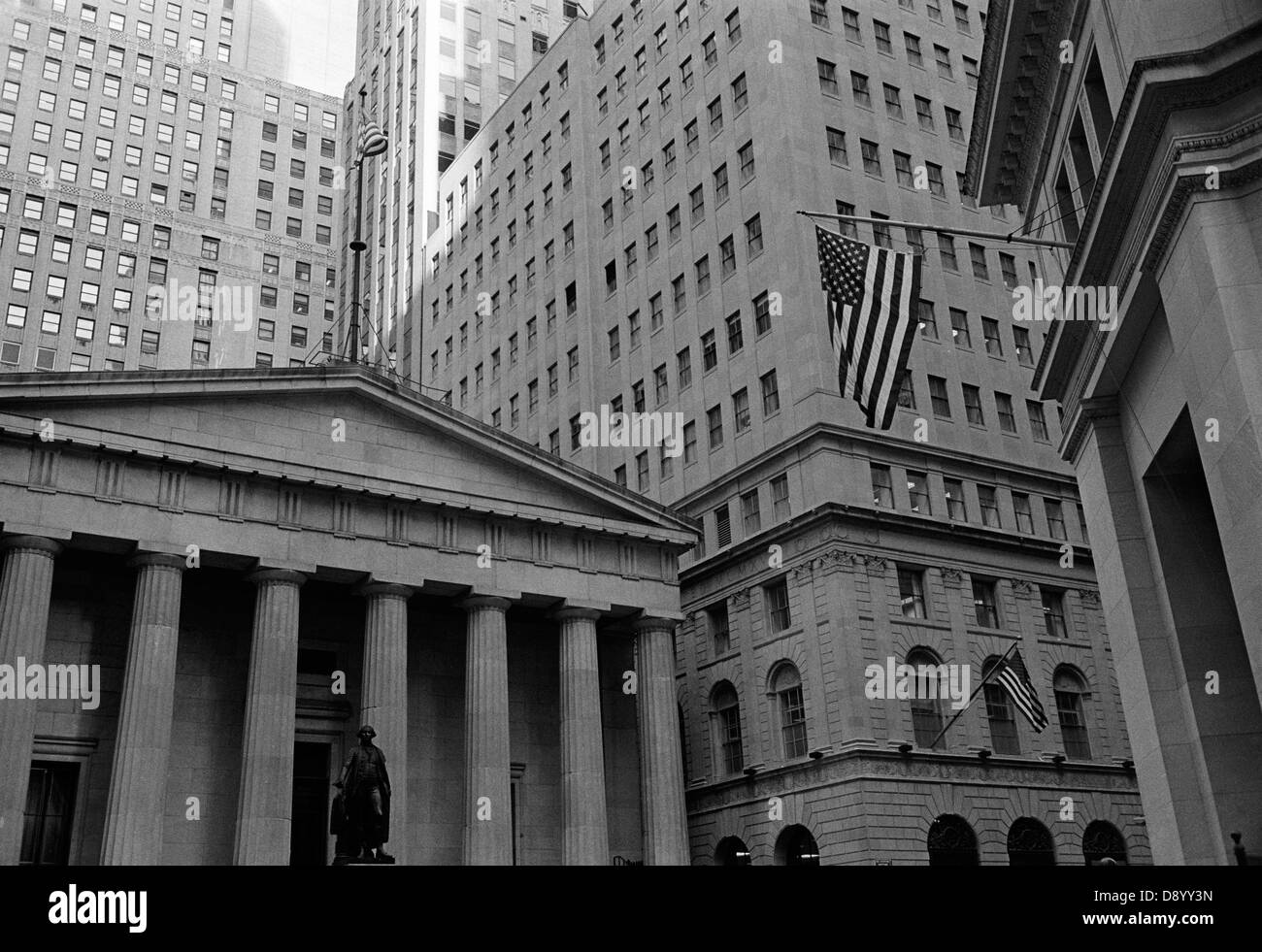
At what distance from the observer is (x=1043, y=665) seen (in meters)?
48.6

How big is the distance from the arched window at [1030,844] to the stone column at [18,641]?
33009 millimetres

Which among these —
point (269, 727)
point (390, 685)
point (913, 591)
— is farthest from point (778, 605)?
point (269, 727)

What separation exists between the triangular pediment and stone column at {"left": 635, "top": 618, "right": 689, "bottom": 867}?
404cm

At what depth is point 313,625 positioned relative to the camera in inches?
1641

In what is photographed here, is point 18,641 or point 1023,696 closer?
point 18,641

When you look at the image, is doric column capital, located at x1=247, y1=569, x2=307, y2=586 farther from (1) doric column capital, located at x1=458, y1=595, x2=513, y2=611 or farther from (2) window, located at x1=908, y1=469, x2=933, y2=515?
(2) window, located at x1=908, y1=469, x2=933, y2=515

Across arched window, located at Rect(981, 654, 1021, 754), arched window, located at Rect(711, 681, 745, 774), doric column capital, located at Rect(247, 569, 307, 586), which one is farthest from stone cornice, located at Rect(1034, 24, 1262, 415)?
arched window, located at Rect(711, 681, 745, 774)

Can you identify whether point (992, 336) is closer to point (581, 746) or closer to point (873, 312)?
point (581, 746)

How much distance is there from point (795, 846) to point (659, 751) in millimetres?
7275

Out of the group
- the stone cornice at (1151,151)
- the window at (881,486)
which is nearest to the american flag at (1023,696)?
the window at (881,486)

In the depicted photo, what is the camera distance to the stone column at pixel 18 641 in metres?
31.3
